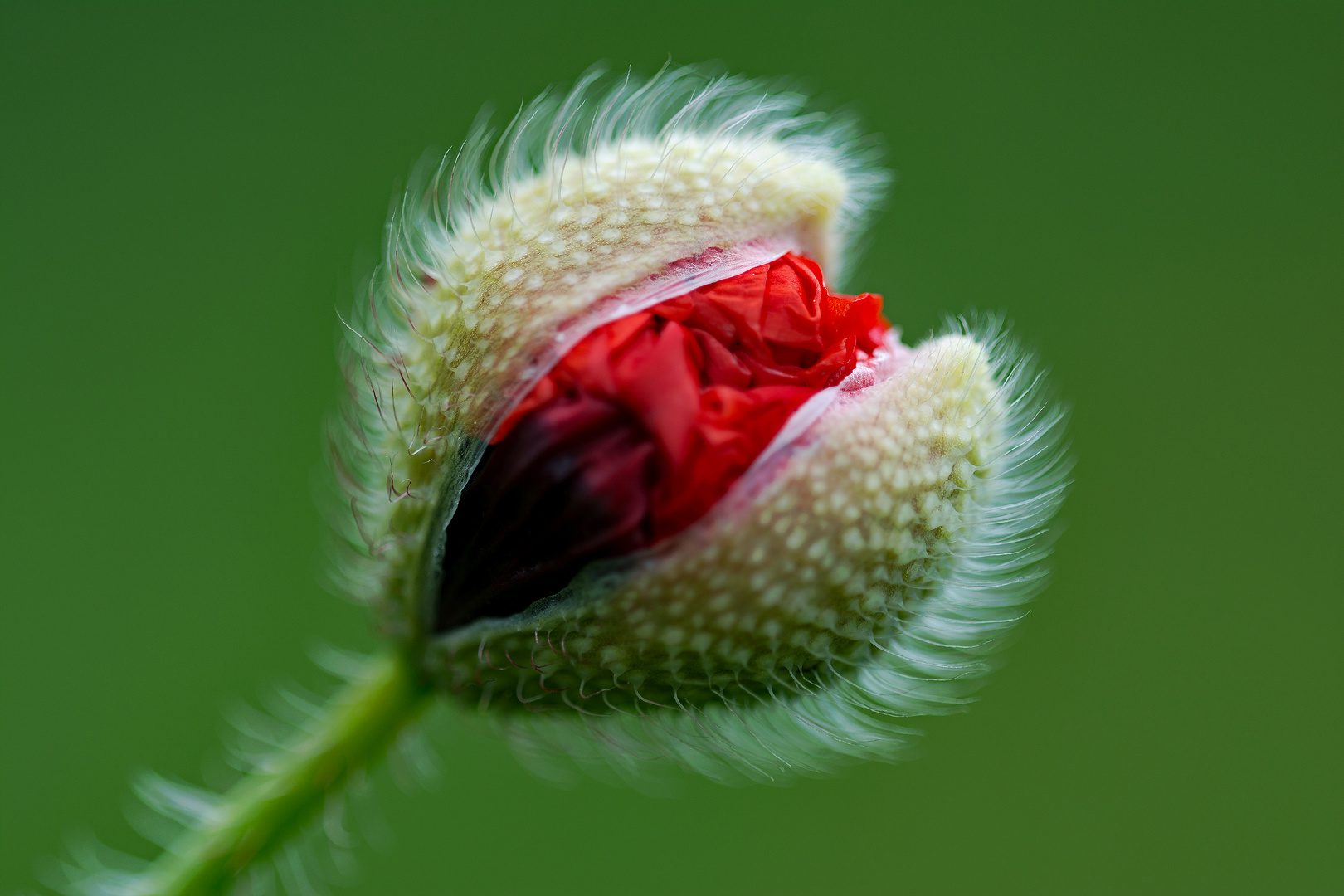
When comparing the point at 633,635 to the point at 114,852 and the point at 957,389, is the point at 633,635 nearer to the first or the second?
the point at 957,389

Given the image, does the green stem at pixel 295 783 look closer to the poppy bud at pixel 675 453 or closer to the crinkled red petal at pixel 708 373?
the poppy bud at pixel 675 453

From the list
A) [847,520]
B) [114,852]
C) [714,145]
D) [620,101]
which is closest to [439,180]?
[620,101]

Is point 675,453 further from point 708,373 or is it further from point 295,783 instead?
point 295,783

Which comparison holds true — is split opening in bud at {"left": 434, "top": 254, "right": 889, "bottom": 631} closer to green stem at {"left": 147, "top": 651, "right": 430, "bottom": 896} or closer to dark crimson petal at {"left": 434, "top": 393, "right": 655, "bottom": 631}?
dark crimson petal at {"left": 434, "top": 393, "right": 655, "bottom": 631}

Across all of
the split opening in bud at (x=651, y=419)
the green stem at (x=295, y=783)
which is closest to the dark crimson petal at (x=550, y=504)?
the split opening in bud at (x=651, y=419)

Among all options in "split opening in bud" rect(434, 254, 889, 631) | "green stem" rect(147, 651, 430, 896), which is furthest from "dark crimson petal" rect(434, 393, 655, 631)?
"green stem" rect(147, 651, 430, 896)

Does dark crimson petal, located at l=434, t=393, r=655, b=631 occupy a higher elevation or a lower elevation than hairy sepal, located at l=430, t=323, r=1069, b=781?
higher
